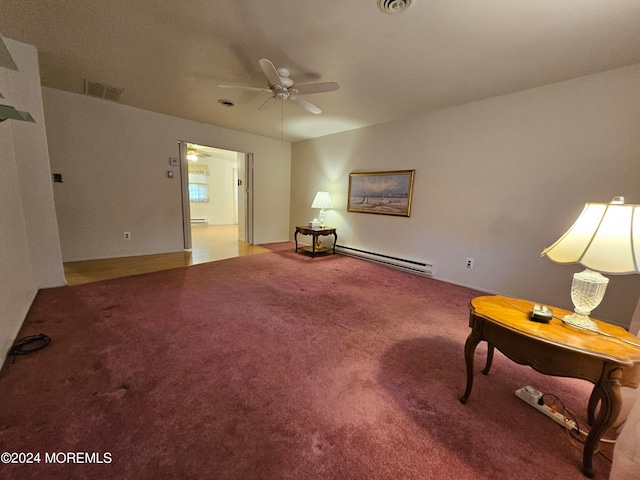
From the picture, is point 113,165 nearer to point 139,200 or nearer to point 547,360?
point 139,200

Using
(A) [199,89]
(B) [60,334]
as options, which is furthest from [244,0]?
(B) [60,334]

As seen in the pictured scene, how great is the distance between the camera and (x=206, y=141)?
4.39m

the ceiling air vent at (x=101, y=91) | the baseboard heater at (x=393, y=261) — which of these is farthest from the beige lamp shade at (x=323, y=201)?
the ceiling air vent at (x=101, y=91)

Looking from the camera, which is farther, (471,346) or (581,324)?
(471,346)

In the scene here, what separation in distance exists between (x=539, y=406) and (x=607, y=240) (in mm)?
941

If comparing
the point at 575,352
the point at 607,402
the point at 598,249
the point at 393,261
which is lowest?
the point at 393,261

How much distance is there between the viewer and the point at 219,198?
836 cm

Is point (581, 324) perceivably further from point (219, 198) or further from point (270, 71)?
point (219, 198)

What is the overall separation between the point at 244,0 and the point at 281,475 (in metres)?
2.64

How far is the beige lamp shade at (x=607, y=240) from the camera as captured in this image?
96 centimetres

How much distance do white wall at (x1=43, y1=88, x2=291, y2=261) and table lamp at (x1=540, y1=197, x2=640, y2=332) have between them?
197 inches

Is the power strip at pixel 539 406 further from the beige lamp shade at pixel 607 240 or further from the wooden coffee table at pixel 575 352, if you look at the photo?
the beige lamp shade at pixel 607 240

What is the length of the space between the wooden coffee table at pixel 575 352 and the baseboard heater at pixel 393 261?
2.26m

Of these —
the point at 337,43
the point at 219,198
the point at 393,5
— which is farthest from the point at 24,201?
the point at 219,198
